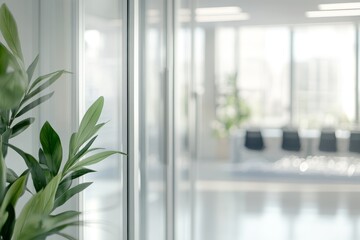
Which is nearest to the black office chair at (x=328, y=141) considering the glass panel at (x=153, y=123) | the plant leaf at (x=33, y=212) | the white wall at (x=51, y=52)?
the glass panel at (x=153, y=123)

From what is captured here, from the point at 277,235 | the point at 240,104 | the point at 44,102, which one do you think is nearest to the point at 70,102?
the point at 44,102

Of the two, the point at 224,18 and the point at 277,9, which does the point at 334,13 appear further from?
the point at 224,18

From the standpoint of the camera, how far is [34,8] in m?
1.91

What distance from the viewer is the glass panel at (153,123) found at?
277cm

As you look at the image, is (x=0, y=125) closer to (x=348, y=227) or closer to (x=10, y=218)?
(x=10, y=218)

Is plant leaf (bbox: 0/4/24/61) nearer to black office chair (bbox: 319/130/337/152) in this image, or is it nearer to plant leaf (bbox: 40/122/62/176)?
plant leaf (bbox: 40/122/62/176)

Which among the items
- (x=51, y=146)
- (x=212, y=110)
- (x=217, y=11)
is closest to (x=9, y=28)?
(x=51, y=146)

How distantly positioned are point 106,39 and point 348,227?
10.9 feet

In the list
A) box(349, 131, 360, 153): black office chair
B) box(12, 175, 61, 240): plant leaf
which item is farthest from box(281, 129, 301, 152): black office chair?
box(12, 175, 61, 240): plant leaf

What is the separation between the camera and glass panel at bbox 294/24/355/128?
643 cm

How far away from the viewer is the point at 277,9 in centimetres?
538

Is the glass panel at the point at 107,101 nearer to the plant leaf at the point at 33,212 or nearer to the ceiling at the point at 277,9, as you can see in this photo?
the plant leaf at the point at 33,212

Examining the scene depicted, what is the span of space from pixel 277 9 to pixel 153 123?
2886 millimetres

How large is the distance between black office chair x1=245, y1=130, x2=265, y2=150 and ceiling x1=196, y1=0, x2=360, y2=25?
63.0 inches
